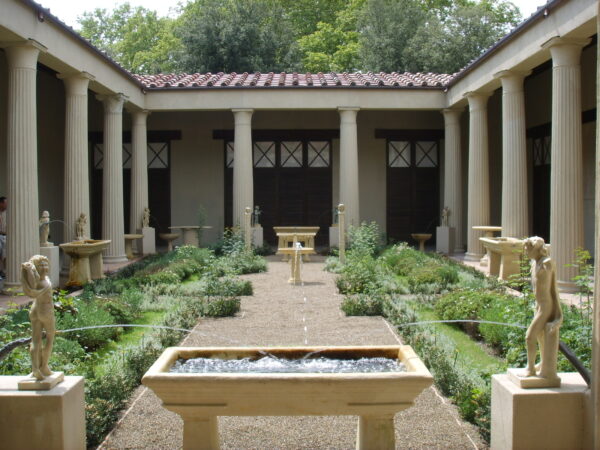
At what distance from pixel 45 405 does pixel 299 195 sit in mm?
17665

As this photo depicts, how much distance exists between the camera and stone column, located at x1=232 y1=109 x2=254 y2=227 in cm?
1822

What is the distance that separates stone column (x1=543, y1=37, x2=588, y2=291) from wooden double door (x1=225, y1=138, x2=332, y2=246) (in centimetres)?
1133

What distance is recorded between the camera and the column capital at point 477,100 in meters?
15.7

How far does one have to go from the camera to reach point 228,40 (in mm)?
29281

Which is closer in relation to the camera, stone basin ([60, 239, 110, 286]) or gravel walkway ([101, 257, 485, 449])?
gravel walkway ([101, 257, 485, 449])

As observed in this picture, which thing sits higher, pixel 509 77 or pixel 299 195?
pixel 509 77

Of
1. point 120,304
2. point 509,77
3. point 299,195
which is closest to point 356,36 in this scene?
point 299,195

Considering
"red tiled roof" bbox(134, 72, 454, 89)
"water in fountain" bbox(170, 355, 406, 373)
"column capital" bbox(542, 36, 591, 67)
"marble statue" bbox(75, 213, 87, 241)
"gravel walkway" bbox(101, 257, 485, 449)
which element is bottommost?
"gravel walkway" bbox(101, 257, 485, 449)

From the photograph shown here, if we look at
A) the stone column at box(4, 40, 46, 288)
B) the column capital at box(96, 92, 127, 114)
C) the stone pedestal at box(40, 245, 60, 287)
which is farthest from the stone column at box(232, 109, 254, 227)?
the stone column at box(4, 40, 46, 288)

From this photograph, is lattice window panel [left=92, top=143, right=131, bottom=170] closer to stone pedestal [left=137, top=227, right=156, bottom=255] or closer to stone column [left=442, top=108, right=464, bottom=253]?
stone pedestal [left=137, top=227, right=156, bottom=255]

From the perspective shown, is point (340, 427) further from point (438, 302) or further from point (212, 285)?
point (212, 285)

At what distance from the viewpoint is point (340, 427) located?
5.04m

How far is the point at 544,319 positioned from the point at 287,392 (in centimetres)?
164

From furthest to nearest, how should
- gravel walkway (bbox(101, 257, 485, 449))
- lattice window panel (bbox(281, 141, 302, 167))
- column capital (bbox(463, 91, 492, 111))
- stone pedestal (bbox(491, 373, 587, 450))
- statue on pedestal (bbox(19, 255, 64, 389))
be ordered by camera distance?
lattice window panel (bbox(281, 141, 302, 167)) < column capital (bbox(463, 91, 492, 111)) < gravel walkway (bbox(101, 257, 485, 449)) < statue on pedestal (bbox(19, 255, 64, 389)) < stone pedestal (bbox(491, 373, 587, 450))
